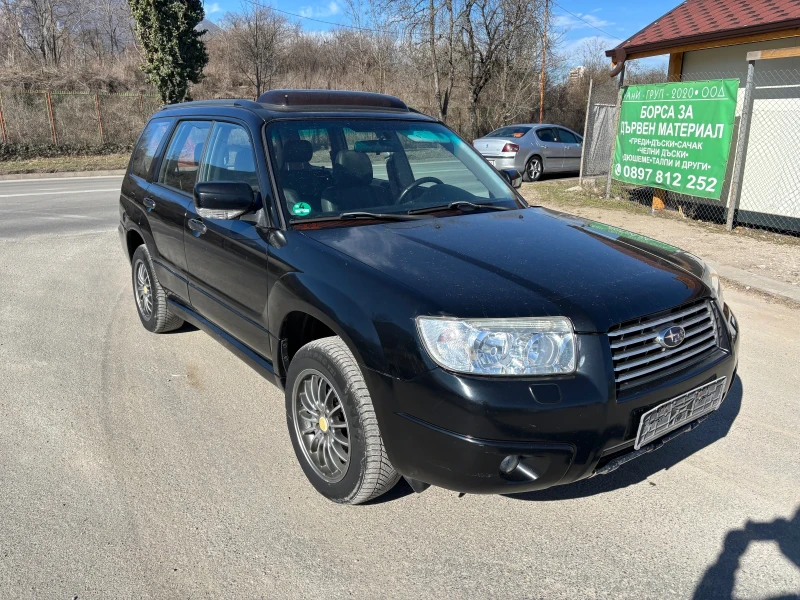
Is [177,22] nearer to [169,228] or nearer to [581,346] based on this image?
[169,228]

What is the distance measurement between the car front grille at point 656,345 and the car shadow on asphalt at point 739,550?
2.61 feet

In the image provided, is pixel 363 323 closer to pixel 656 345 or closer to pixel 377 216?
pixel 377 216

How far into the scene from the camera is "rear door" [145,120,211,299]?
428 cm

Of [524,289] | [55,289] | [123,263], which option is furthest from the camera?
[123,263]

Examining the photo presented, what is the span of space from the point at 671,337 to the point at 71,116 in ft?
85.5

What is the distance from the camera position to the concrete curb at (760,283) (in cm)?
630

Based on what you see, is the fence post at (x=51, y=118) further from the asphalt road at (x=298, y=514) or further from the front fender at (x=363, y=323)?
the front fender at (x=363, y=323)

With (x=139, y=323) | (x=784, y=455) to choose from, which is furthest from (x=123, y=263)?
Result: (x=784, y=455)

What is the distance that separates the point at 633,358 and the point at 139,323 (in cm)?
441

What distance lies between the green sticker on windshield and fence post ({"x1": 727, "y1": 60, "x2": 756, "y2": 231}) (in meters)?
7.67

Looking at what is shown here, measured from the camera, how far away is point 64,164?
71.7ft

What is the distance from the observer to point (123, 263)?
786cm

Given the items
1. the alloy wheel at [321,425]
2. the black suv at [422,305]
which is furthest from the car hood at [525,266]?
the alloy wheel at [321,425]

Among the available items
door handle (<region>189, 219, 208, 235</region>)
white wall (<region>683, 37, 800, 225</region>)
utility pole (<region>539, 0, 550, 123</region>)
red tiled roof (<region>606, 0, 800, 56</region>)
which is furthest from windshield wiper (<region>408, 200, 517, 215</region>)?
utility pole (<region>539, 0, 550, 123</region>)
